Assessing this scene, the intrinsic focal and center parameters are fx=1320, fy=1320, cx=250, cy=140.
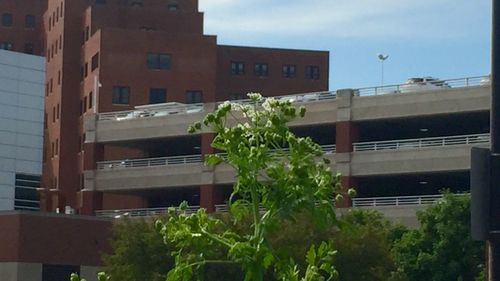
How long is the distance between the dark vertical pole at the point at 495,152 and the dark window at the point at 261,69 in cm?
11254

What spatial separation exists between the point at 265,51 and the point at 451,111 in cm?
5151

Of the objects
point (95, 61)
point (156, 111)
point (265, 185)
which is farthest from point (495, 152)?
point (95, 61)

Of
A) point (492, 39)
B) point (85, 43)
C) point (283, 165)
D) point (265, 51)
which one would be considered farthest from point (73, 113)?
point (492, 39)

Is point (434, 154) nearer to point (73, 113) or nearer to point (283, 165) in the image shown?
point (73, 113)

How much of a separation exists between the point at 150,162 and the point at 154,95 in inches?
696

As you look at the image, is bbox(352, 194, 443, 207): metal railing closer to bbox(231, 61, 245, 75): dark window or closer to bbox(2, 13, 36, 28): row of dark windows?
bbox(231, 61, 245, 75): dark window

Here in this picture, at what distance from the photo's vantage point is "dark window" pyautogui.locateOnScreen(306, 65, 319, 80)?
125375 millimetres

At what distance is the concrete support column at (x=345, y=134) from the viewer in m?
80.1

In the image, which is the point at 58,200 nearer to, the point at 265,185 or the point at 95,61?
the point at 95,61

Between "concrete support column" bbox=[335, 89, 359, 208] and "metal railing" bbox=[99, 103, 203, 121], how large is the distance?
11275 millimetres

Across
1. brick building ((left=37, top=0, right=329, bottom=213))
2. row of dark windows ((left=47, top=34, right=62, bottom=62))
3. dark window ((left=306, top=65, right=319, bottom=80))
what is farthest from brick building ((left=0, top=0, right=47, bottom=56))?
dark window ((left=306, top=65, right=319, bottom=80))

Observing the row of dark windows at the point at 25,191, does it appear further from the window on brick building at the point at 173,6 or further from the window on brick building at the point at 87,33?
the window on brick building at the point at 173,6

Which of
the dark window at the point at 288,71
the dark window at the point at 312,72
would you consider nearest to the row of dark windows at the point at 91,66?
the dark window at the point at 288,71

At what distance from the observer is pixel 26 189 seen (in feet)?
304
